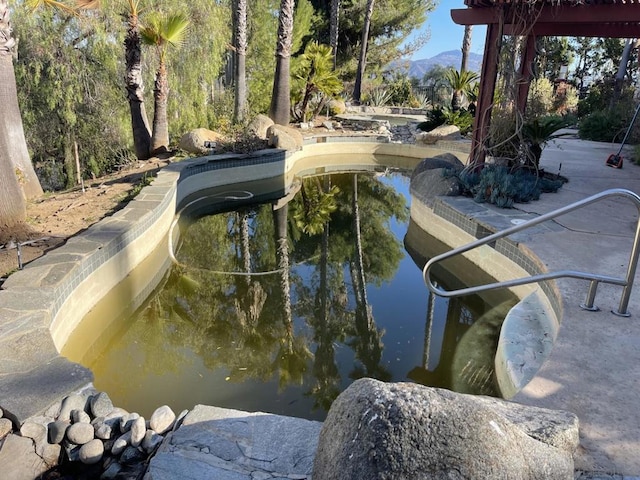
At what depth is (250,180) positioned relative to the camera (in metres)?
9.81

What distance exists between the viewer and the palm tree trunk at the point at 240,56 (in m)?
11.3

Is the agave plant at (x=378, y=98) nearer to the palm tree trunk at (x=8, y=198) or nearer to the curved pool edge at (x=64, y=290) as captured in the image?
the curved pool edge at (x=64, y=290)

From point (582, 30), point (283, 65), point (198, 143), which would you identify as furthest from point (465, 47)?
point (198, 143)

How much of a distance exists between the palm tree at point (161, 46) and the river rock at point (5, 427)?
8.05m

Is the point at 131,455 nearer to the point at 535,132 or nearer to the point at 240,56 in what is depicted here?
the point at 535,132

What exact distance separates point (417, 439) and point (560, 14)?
6385 mm

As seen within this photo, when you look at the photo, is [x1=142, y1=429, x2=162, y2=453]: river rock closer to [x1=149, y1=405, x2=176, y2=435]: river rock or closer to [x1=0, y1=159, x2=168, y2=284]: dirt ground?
[x1=149, y1=405, x2=176, y2=435]: river rock

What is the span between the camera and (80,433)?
2453 mm

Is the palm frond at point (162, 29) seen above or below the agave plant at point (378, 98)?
above

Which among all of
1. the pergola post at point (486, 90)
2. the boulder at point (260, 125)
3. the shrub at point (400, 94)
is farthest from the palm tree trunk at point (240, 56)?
the shrub at point (400, 94)

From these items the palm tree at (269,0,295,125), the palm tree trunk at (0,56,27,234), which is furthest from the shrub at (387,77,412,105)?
the palm tree trunk at (0,56,27,234)

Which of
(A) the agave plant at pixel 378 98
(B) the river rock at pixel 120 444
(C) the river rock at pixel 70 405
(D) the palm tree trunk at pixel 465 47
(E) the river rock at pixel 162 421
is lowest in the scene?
(B) the river rock at pixel 120 444

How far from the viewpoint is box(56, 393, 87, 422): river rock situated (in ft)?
8.16

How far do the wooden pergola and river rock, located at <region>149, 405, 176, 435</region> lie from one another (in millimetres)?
5903
